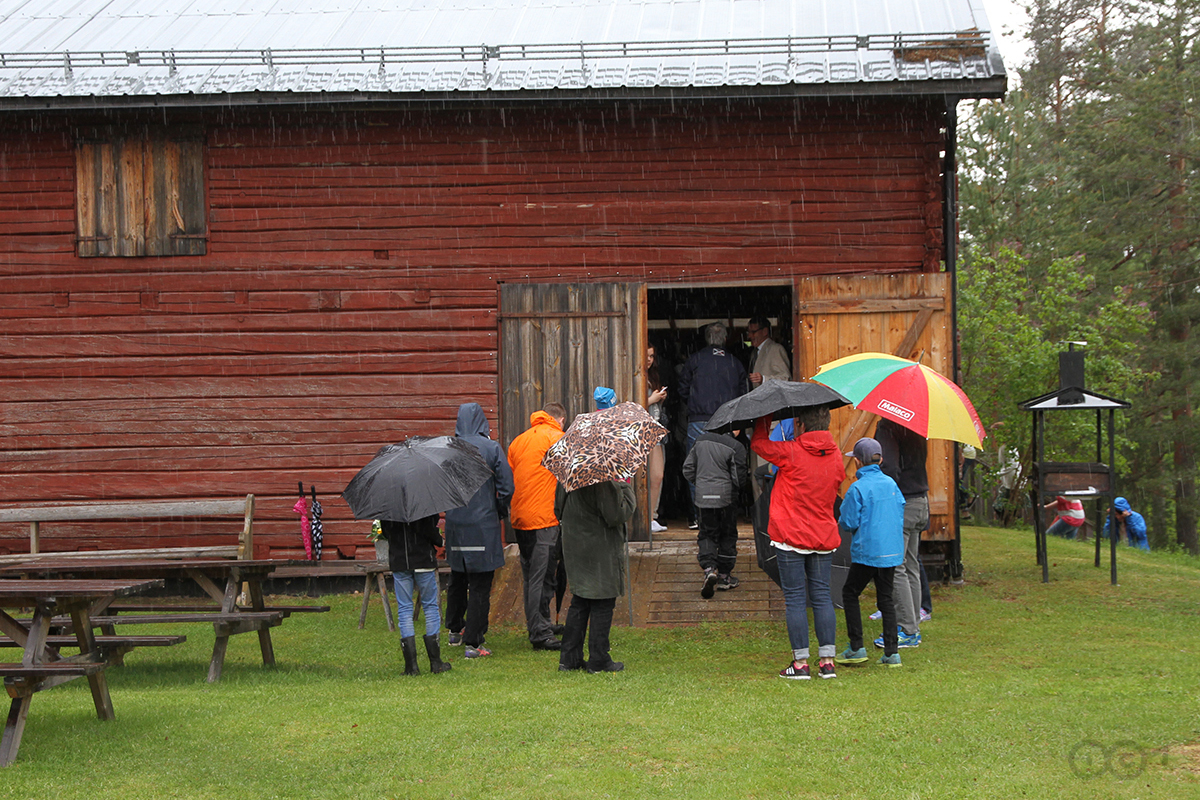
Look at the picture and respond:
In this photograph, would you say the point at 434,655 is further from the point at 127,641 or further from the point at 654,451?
the point at 654,451

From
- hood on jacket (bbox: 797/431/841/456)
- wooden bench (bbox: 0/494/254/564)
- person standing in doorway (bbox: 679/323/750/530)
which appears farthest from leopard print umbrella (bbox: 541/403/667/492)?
wooden bench (bbox: 0/494/254/564)

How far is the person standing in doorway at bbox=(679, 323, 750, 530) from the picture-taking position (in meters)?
11.0

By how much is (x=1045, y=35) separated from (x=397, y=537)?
26894 mm

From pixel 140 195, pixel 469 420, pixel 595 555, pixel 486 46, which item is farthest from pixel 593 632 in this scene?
pixel 140 195

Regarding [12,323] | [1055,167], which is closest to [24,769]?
[12,323]

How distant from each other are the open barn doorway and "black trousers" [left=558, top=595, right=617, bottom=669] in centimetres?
A: 598

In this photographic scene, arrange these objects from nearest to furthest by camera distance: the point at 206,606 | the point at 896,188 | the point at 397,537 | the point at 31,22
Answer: the point at 397,537 < the point at 206,606 < the point at 896,188 < the point at 31,22

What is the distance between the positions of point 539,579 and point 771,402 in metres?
2.33

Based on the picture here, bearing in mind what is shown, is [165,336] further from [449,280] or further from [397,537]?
[397,537]

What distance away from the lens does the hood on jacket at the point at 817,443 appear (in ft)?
22.7

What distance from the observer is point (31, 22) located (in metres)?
12.7

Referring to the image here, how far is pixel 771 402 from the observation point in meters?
6.88

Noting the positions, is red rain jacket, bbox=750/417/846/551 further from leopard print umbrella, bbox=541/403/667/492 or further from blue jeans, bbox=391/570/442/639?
blue jeans, bbox=391/570/442/639

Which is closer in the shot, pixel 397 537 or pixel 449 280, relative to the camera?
pixel 397 537
